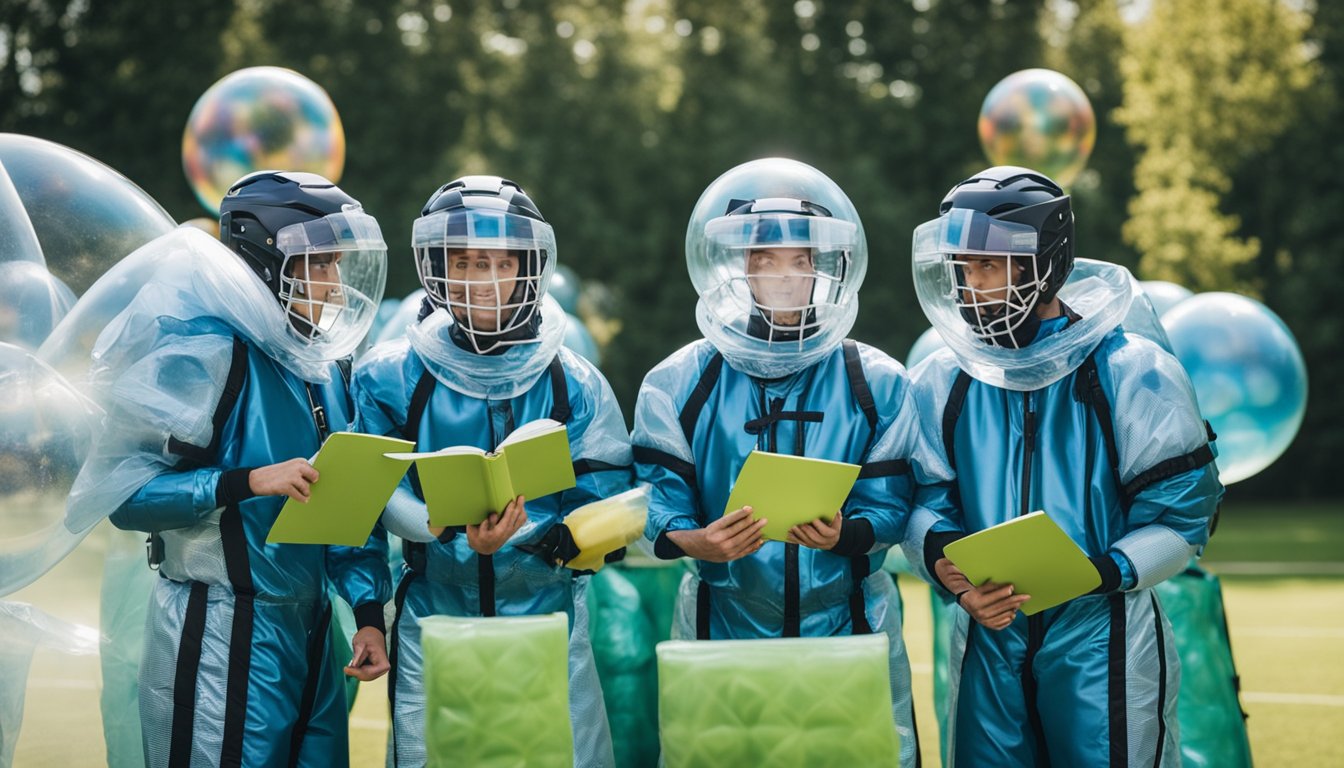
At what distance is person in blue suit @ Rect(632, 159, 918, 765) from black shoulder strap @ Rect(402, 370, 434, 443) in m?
0.61

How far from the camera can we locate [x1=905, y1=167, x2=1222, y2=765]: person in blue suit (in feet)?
11.2

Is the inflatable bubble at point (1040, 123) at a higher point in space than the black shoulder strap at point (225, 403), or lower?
higher

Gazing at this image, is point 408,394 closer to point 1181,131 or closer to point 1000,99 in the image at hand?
point 1000,99

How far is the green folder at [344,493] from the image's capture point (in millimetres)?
3221

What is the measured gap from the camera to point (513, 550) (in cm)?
366

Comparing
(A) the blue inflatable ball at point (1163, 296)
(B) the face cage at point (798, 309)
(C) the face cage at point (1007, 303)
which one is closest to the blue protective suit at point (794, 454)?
(B) the face cage at point (798, 309)

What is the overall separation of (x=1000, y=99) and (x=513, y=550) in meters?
5.43

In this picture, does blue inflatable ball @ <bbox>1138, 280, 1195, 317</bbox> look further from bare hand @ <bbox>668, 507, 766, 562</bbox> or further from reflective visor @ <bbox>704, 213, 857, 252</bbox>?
bare hand @ <bbox>668, 507, 766, 562</bbox>

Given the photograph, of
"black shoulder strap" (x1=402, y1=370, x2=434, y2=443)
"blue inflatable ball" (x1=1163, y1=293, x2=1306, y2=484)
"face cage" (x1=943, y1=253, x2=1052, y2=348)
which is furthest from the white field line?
"black shoulder strap" (x1=402, y1=370, x2=434, y2=443)

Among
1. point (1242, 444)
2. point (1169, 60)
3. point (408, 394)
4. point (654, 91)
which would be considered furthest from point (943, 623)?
point (654, 91)

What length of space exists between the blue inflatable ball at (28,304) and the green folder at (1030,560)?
8.54 ft

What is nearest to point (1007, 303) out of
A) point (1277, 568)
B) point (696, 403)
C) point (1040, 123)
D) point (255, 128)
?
point (696, 403)

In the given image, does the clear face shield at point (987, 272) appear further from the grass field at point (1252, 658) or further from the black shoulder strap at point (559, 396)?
the grass field at point (1252, 658)

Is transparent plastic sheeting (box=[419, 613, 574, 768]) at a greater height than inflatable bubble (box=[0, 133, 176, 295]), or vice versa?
inflatable bubble (box=[0, 133, 176, 295])
